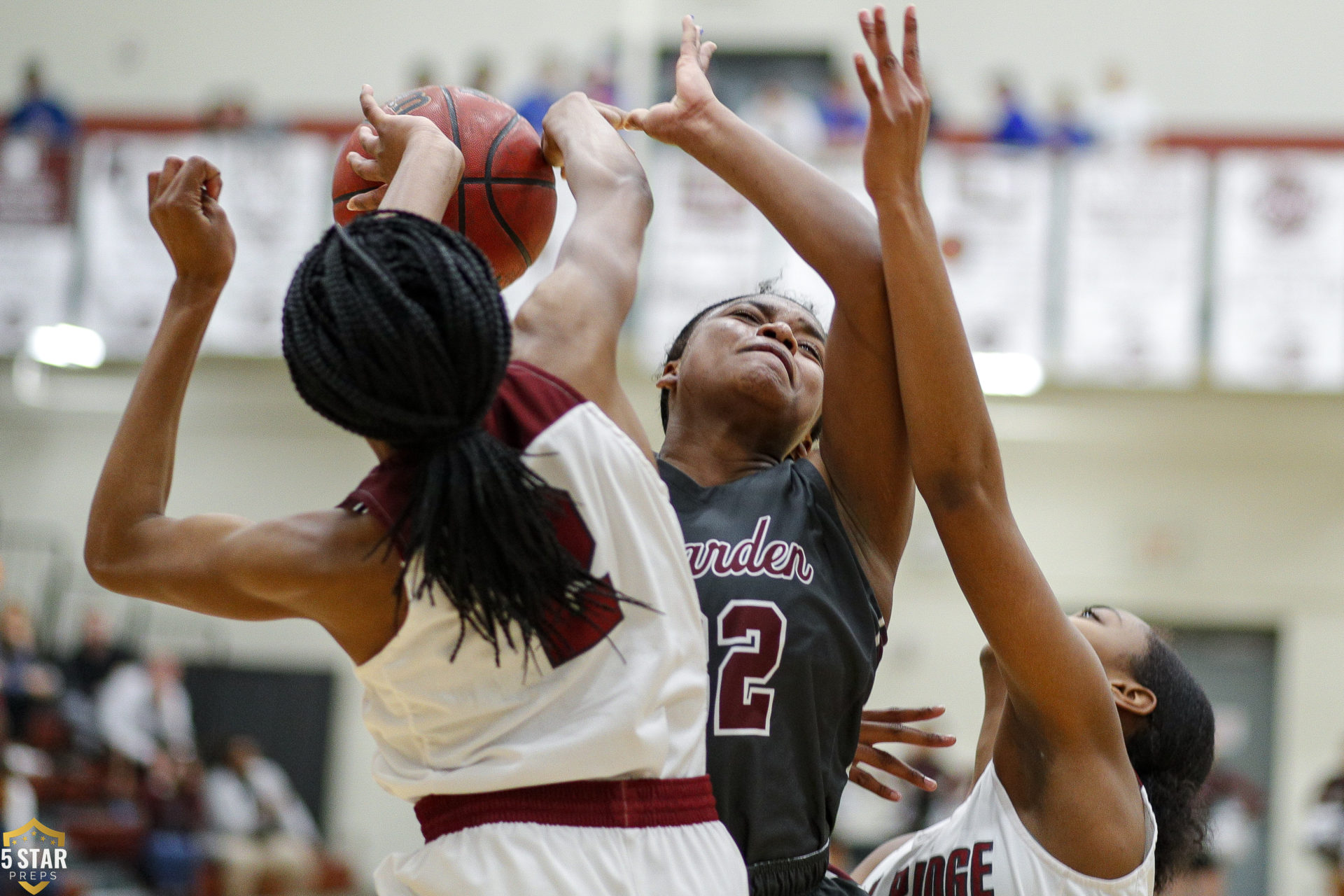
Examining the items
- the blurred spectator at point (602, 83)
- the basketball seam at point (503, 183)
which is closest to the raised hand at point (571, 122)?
the basketball seam at point (503, 183)

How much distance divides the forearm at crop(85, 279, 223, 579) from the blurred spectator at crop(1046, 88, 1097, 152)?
34.8 ft

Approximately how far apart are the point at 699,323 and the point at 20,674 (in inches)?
376

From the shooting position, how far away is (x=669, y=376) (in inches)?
115

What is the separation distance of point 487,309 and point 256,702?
40.6 feet

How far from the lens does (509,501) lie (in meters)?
1.86

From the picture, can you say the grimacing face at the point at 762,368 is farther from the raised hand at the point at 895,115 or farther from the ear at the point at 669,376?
the raised hand at the point at 895,115

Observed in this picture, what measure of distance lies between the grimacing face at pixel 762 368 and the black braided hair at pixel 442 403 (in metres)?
0.73

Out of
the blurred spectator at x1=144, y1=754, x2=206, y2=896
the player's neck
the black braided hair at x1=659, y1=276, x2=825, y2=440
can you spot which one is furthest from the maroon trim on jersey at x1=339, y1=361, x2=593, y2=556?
the blurred spectator at x1=144, y1=754, x2=206, y2=896

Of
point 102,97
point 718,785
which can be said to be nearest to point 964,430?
point 718,785

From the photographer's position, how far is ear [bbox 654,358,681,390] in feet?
9.49

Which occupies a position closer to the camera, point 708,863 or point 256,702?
point 708,863

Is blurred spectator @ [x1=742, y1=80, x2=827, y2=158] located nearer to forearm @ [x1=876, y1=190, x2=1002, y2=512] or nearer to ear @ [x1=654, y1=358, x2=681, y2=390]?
ear @ [x1=654, y1=358, x2=681, y2=390]

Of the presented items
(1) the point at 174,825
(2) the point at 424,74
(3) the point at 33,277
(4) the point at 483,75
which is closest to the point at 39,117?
(3) the point at 33,277

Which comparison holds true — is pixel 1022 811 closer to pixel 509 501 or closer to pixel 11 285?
pixel 509 501
